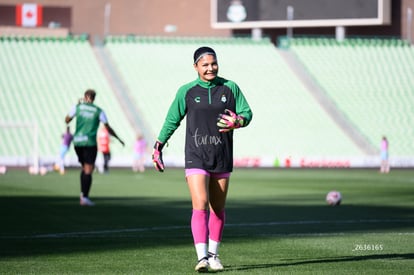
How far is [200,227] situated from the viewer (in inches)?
444

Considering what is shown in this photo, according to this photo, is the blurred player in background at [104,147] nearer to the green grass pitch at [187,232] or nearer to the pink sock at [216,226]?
the green grass pitch at [187,232]

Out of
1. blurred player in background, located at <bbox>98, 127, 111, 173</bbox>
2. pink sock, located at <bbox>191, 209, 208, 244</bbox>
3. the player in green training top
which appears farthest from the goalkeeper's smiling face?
blurred player in background, located at <bbox>98, 127, 111, 173</bbox>

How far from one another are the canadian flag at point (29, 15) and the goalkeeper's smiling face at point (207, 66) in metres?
56.4

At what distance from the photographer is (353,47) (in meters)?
63.5

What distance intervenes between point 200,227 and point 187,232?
4880 mm

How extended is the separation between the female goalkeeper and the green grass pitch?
1.98 feet

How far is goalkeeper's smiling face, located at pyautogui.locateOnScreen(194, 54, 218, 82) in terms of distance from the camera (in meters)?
11.4

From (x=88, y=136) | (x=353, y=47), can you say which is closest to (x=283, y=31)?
(x=353, y=47)

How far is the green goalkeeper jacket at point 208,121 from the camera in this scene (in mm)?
11461

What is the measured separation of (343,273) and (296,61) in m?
51.6

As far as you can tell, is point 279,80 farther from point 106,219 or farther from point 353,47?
point 106,219

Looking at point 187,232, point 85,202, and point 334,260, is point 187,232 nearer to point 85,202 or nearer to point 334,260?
point 334,260

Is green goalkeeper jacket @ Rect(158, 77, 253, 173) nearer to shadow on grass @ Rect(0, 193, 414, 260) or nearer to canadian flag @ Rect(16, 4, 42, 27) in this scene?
shadow on grass @ Rect(0, 193, 414, 260)

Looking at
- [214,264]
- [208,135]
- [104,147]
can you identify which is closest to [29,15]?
[104,147]
